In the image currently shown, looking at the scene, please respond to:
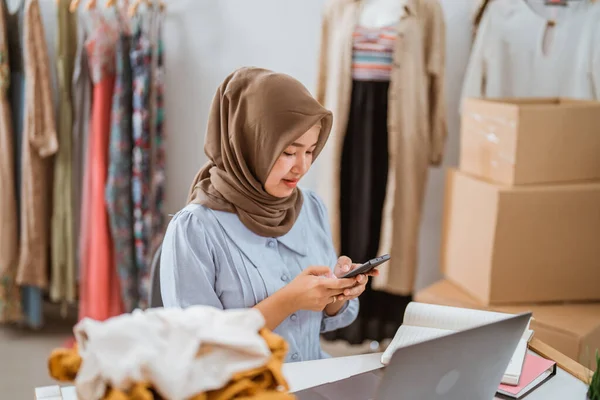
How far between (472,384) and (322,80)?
1957 mm

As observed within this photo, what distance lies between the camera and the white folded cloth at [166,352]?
84cm

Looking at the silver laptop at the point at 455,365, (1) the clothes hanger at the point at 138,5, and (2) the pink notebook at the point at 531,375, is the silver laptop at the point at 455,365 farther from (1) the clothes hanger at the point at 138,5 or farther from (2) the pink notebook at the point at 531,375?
(1) the clothes hanger at the point at 138,5

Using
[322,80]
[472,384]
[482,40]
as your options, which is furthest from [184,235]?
[482,40]

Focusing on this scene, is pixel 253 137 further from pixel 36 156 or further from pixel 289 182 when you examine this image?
pixel 36 156

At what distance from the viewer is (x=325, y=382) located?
1295 mm

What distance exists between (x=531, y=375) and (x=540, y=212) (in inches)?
40.0

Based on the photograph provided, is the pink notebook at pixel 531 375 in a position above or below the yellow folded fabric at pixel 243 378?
below

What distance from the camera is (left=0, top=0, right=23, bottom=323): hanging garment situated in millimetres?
2836

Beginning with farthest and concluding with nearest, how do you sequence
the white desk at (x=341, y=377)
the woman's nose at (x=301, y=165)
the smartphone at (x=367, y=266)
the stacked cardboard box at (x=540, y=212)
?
1. the stacked cardboard box at (x=540, y=212)
2. the woman's nose at (x=301, y=165)
3. the smartphone at (x=367, y=266)
4. the white desk at (x=341, y=377)

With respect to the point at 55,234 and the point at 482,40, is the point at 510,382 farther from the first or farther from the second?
the point at 55,234

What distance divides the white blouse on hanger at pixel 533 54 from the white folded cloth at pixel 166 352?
223cm

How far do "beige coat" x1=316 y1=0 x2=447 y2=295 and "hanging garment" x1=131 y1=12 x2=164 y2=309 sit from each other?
71cm

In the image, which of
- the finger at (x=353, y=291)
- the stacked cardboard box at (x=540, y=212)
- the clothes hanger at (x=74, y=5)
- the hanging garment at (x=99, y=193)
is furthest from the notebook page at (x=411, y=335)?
the clothes hanger at (x=74, y=5)

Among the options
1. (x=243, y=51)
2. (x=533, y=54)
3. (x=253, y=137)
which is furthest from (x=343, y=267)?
(x=243, y=51)
